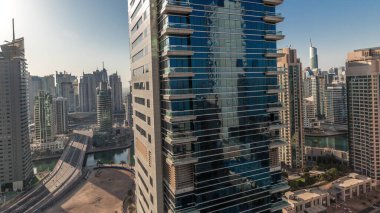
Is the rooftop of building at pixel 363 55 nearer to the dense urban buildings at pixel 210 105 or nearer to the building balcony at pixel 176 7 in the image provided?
the dense urban buildings at pixel 210 105

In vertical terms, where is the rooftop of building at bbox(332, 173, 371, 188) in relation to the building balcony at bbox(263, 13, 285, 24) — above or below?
below

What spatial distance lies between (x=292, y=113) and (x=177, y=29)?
258 ft

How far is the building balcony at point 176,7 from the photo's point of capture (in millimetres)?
28747

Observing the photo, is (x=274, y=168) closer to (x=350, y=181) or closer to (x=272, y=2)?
(x=272, y=2)

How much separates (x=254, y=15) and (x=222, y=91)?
12003 mm

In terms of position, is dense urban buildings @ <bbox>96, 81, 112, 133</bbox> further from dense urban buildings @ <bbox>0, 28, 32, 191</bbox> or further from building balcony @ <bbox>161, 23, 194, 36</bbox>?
building balcony @ <bbox>161, 23, 194, 36</bbox>

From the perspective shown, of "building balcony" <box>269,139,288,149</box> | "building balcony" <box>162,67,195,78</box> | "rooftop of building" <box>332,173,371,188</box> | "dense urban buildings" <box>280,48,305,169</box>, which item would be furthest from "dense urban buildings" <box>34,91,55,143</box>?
"rooftop of building" <box>332,173,371,188</box>

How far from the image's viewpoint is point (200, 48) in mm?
31297

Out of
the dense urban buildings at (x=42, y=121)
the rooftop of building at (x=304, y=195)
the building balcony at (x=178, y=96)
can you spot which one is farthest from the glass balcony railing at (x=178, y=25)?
the dense urban buildings at (x=42, y=121)

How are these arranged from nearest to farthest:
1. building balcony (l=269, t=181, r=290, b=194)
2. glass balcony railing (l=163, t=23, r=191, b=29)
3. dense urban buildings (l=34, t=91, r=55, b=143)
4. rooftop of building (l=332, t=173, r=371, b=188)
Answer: glass balcony railing (l=163, t=23, r=191, b=29) → building balcony (l=269, t=181, r=290, b=194) → rooftop of building (l=332, t=173, r=371, b=188) → dense urban buildings (l=34, t=91, r=55, b=143)

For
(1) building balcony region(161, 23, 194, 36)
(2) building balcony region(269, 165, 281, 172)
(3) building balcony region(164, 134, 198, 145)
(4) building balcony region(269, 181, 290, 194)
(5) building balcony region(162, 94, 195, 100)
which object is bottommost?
(4) building balcony region(269, 181, 290, 194)

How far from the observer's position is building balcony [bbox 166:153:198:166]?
95.8 feet

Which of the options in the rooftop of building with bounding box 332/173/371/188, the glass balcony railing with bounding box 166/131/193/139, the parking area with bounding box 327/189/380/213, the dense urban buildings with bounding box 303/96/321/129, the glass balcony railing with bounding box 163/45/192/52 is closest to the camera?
the glass balcony railing with bounding box 163/45/192/52

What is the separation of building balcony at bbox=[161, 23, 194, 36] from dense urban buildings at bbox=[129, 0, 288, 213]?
0.11 m
